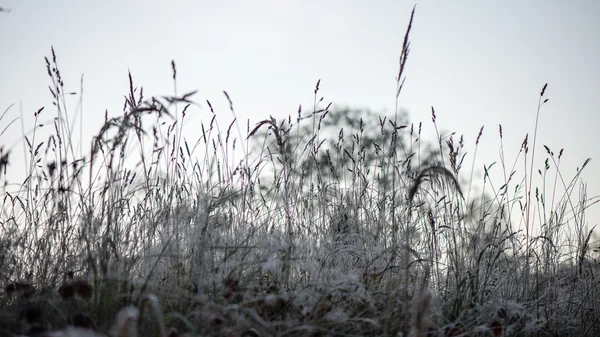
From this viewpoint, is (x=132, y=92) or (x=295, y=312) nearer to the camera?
(x=295, y=312)

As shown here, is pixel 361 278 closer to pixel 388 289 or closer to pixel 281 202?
pixel 388 289

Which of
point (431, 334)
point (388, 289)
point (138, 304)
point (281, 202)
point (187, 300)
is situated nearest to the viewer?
point (138, 304)

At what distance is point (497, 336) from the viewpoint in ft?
6.99

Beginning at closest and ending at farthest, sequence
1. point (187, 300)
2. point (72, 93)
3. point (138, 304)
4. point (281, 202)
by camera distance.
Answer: point (138, 304) → point (187, 300) → point (72, 93) → point (281, 202)

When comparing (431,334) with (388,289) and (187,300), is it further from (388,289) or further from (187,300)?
(187,300)

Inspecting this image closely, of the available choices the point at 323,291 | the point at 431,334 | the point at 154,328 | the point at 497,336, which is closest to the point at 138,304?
the point at 154,328

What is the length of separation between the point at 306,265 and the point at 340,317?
1.81 ft

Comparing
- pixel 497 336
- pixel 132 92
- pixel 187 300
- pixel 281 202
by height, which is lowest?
pixel 497 336

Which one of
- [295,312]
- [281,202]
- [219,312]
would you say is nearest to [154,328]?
[219,312]

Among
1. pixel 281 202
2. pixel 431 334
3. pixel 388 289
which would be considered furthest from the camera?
pixel 281 202

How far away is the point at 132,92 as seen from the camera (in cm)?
263

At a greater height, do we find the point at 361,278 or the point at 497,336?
the point at 361,278

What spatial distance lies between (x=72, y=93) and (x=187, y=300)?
5.03 ft

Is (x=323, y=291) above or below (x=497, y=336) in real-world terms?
above
